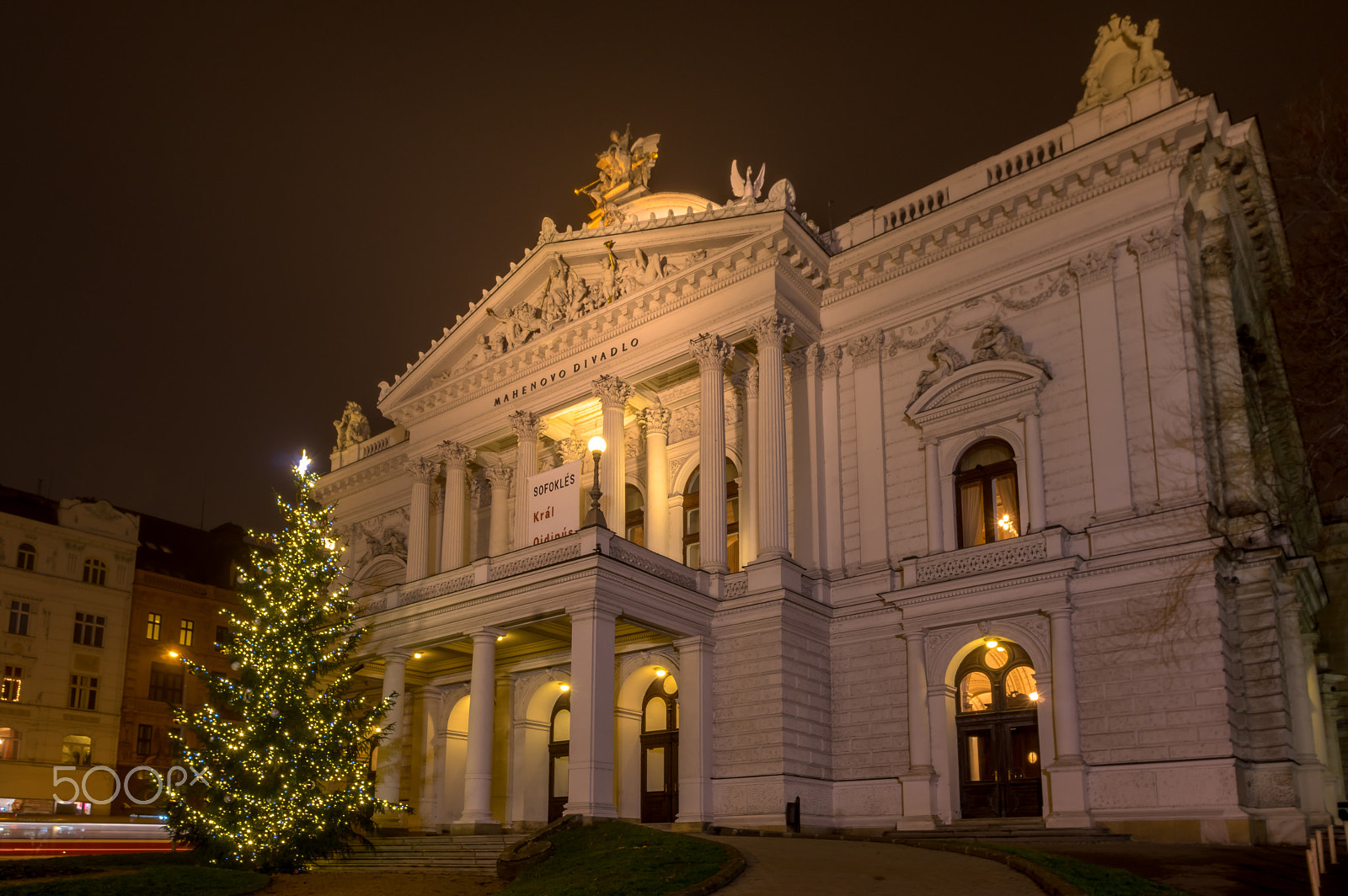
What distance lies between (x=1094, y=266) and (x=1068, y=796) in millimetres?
12302

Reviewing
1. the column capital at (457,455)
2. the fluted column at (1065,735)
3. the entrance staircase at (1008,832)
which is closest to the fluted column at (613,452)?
the column capital at (457,455)

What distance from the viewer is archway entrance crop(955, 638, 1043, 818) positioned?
26.0 metres

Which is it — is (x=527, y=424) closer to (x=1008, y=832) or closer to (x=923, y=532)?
(x=923, y=532)

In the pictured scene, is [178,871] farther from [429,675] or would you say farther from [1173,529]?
[1173,529]

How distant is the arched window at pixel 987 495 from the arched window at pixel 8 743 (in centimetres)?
4106

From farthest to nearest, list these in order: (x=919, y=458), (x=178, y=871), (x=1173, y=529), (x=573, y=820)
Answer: (x=919, y=458), (x=1173, y=529), (x=573, y=820), (x=178, y=871)

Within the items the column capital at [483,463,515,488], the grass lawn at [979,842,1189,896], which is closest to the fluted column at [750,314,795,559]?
the column capital at [483,463,515,488]

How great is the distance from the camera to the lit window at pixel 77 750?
1969 inches

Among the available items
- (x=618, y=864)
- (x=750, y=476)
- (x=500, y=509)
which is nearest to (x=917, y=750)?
(x=750, y=476)

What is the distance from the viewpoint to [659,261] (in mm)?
33562

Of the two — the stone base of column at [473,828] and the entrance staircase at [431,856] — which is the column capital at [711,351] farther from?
the entrance staircase at [431,856]

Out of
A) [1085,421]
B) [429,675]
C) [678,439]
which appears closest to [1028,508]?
[1085,421]

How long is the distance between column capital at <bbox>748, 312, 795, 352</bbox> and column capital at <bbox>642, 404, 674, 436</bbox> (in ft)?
17.0

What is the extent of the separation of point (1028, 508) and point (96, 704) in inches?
1707
